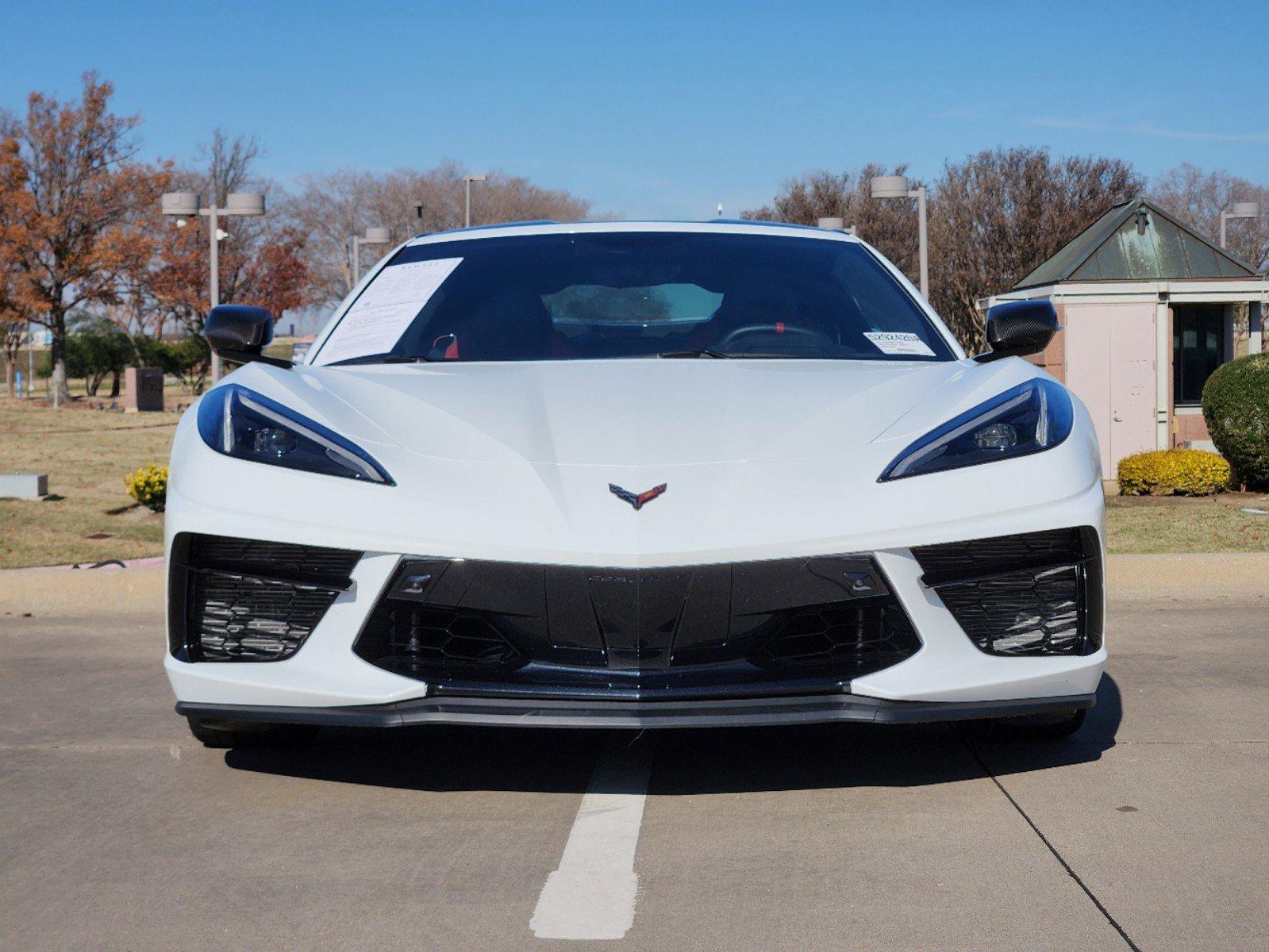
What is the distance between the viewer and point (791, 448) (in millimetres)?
3447

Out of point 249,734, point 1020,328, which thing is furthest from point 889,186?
point 249,734

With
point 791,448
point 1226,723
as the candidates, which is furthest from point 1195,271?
point 791,448

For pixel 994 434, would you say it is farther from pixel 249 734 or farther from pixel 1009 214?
pixel 1009 214

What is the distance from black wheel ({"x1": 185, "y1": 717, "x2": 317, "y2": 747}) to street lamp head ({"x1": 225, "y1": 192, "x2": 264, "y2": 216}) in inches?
632

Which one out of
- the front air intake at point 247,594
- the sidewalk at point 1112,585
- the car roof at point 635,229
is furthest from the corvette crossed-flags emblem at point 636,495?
the sidewalk at point 1112,585

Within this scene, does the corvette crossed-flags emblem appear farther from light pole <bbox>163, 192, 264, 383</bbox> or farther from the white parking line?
light pole <bbox>163, 192, 264, 383</bbox>

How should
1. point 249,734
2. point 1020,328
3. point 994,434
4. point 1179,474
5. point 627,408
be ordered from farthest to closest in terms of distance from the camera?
point 1179,474
point 1020,328
point 249,734
point 627,408
point 994,434

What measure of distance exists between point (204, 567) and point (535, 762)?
1.07 meters

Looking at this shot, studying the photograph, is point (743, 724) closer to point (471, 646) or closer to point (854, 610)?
point (854, 610)

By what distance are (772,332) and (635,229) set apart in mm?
788

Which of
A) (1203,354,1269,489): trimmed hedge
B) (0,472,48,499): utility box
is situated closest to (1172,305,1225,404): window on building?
(1203,354,1269,489): trimmed hedge

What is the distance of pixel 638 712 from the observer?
126 inches

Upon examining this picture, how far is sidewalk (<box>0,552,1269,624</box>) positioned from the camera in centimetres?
727

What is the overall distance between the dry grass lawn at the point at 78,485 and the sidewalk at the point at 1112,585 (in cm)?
302
